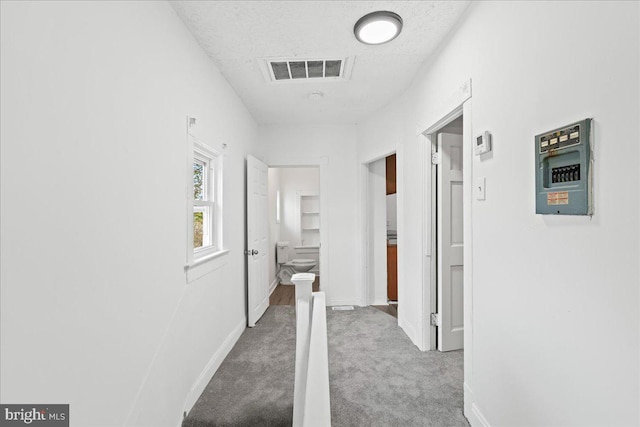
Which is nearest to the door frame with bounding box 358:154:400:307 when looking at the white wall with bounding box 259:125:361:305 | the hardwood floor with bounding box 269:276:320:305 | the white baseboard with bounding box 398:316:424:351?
the white wall with bounding box 259:125:361:305

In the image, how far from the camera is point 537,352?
1291 mm

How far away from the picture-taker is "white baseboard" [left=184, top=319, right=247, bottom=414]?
2006 mm

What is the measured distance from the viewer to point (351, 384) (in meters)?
2.25

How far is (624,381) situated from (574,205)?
576 mm

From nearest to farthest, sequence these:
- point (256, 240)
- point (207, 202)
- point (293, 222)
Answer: point (207, 202) → point (256, 240) → point (293, 222)

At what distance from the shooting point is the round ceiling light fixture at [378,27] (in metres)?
1.90

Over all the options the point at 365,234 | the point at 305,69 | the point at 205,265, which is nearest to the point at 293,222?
the point at 365,234

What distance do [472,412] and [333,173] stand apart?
3162 millimetres

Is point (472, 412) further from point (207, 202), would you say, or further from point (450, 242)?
point (207, 202)

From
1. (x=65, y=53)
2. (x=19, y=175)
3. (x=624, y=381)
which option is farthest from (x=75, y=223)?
(x=624, y=381)

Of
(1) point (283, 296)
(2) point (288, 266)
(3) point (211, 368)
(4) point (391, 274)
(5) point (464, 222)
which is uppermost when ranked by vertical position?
(5) point (464, 222)

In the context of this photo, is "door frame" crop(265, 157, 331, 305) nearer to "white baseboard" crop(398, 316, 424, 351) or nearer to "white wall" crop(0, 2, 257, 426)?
"white baseboard" crop(398, 316, 424, 351)

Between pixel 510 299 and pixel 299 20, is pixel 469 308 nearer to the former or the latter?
pixel 510 299

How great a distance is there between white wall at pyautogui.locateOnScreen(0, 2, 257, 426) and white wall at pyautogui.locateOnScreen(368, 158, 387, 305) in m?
2.70
